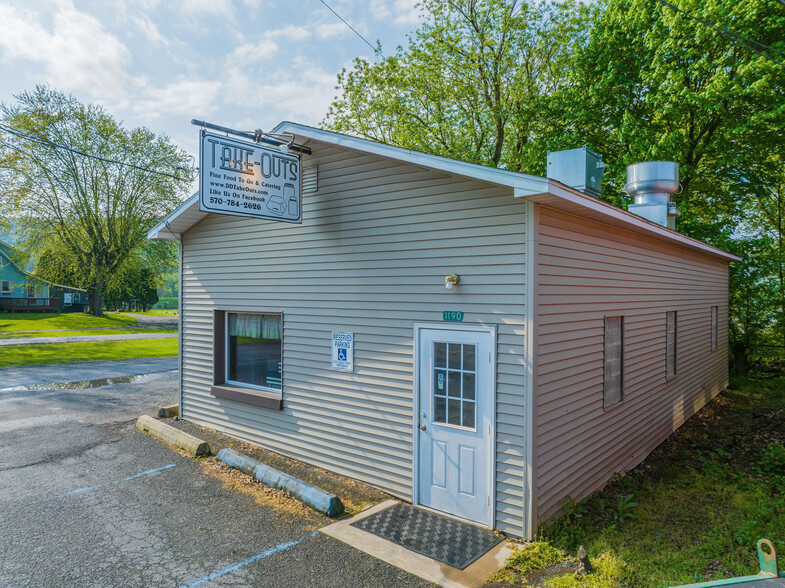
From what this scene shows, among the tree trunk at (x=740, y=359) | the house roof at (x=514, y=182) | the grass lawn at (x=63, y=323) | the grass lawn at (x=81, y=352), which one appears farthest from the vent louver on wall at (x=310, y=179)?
the grass lawn at (x=63, y=323)

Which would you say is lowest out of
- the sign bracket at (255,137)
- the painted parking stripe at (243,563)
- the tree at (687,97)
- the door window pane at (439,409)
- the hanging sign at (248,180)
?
the painted parking stripe at (243,563)

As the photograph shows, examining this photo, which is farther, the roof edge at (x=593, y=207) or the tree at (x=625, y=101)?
the tree at (x=625, y=101)

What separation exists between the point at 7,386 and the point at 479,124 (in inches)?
700

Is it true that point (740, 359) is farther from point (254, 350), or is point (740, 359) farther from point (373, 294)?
point (254, 350)

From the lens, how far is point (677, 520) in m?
5.11

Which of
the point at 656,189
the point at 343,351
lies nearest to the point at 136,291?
the point at 343,351

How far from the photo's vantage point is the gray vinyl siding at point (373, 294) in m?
4.75

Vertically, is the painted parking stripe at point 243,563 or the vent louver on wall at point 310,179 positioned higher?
the vent louver on wall at point 310,179

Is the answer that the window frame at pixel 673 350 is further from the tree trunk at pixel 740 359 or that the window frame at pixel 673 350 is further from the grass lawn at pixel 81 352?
the grass lawn at pixel 81 352

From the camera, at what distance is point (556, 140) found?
590 inches

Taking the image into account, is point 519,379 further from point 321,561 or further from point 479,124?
point 479,124

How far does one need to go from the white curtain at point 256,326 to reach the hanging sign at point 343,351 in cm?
138

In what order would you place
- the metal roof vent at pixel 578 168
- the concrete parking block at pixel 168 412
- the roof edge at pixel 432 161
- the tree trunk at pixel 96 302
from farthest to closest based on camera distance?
the tree trunk at pixel 96 302 < the concrete parking block at pixel 168 412 < the metal roof vent at pixel 578 168 < the roof edge at pixel 432 161

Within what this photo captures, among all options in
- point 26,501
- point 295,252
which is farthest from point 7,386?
point 295,252
